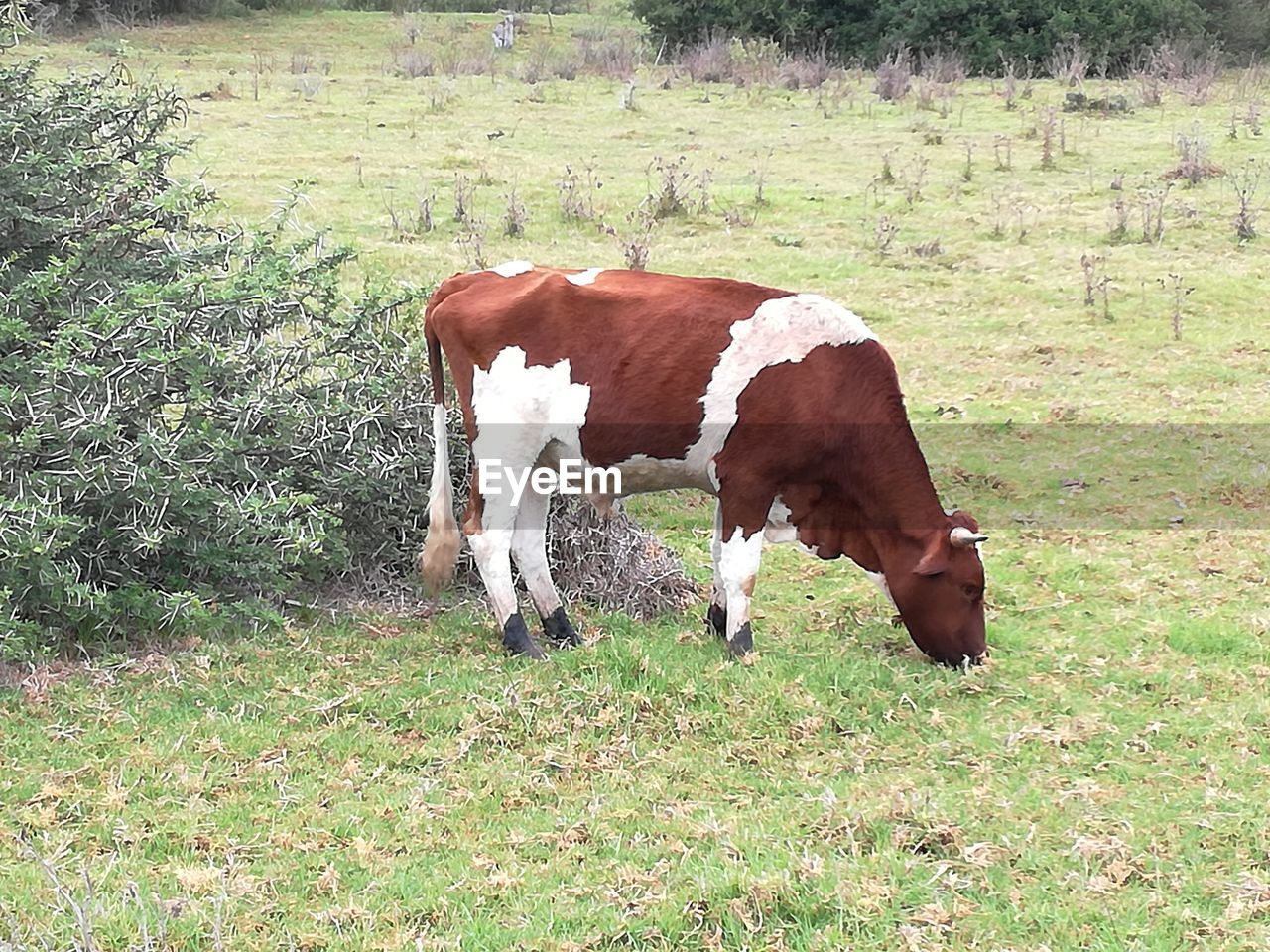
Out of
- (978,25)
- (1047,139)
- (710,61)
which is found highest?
(978,25)

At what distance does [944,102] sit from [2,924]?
17.6 m

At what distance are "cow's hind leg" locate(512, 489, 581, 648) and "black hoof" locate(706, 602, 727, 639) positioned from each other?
554mm

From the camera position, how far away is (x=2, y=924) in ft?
12.4

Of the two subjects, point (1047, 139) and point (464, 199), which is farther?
point (1047, 139)

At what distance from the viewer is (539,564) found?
597 cm

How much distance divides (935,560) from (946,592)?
0.13m

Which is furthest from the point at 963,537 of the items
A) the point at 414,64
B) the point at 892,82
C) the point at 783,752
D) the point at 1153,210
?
the point at 414,64

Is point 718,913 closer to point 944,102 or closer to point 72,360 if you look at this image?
point 72,360

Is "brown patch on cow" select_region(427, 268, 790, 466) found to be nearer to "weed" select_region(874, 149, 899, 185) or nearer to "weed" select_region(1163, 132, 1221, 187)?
"weed" select_region(874, 149, 899, 185)

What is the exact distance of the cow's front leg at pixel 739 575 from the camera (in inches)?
221

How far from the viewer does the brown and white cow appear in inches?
218

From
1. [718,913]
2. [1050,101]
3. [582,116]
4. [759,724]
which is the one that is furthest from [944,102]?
[718,913]

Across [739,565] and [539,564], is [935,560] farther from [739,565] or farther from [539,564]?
[539,564]

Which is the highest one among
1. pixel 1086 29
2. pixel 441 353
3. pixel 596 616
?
pixel 1086 29
